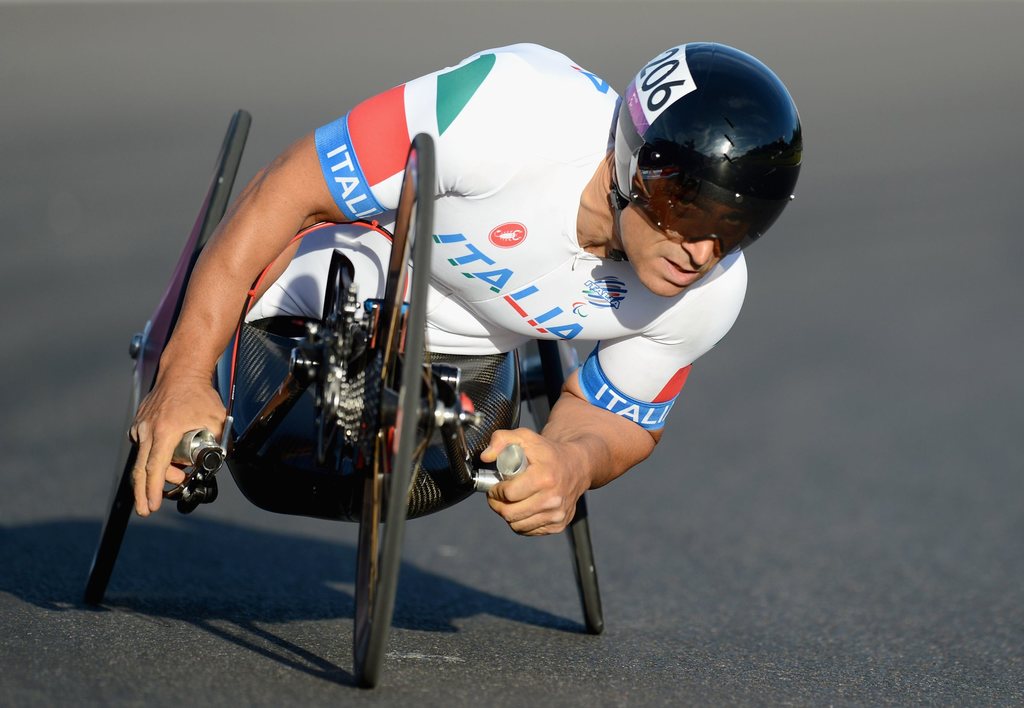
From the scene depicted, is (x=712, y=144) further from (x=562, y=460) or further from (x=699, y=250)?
(x=562, y=460)

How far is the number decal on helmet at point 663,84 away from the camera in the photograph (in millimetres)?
3443

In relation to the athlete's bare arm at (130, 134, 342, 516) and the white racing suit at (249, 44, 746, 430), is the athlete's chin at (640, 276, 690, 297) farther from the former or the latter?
the athlete's bare arm at (130, 134, 342, 516)

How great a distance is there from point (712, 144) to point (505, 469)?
35.0 inches

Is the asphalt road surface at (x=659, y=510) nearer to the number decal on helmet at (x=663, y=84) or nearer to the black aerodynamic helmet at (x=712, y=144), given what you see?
the black aerodynamic helmet at (x=712, y=144)

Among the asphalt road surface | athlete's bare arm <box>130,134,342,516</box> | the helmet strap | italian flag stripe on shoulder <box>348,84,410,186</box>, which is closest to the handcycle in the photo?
athlete's bare arm <box>130,134,342,516</box>

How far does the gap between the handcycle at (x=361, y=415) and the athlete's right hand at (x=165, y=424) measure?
0.04 m

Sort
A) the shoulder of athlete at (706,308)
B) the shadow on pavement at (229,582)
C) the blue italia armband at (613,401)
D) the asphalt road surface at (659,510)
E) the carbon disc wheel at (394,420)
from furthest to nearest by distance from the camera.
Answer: the shadow on pavement at (229,582), the blue italia armband at (613,401), the shoulder of athlete at (706,308), the asphalt road surface at (659,510), the carbon disc wheel at (394,420)

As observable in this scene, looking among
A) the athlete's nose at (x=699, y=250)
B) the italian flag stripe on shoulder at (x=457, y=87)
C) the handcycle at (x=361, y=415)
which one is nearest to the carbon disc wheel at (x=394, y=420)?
the handcycle at (x=361, y=415)

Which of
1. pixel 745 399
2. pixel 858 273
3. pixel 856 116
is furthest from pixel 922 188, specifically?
pixel 745 399

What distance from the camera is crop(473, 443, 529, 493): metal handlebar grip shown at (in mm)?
3412

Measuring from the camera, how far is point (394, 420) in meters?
3.11

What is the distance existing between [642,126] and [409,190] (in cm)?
60

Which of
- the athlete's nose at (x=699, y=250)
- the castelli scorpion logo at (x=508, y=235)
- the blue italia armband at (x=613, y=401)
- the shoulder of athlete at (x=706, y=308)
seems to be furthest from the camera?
the blue italia armband at (x=613, y=401)

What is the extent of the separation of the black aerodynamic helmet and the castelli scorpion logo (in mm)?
302
